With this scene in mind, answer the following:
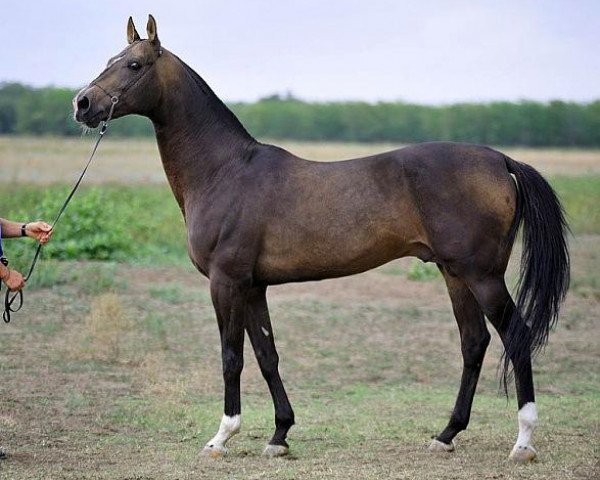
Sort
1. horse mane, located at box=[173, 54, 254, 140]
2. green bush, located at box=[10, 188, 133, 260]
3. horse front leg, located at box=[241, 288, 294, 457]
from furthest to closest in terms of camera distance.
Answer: green bush, located at box=[10, 188, 133, 260] < horse mane, located at box=[173, 54, 254, 140] < horse front leg, located at box=[241, 288, 294, 457]

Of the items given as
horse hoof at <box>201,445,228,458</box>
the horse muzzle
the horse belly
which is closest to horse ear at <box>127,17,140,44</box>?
the horse muzzle

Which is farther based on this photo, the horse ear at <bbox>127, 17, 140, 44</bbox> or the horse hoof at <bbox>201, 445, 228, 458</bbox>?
the horse ear at <bbox>127, 17, 140, 44</bbox>

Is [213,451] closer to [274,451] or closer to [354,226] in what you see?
[274,451]

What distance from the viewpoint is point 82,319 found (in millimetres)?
11312

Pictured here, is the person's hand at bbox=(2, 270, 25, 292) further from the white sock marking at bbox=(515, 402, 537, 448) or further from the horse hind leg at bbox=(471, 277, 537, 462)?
the white sock marking at bbox=(515, 402, 537, 448)

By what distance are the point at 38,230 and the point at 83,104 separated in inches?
33.2

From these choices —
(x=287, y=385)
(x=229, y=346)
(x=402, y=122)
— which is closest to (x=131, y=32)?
(x=229, y=346)

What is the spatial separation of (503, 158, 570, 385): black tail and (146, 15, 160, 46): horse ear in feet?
7.66

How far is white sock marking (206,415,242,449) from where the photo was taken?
261 inches

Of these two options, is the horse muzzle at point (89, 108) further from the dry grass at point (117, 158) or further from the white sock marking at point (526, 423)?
the dry grass at point (117, 158)

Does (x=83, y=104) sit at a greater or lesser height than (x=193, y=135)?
greater

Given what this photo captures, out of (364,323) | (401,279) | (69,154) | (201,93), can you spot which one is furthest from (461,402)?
(69,154)

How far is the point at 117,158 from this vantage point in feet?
126

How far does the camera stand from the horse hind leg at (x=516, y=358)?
6.34 m
